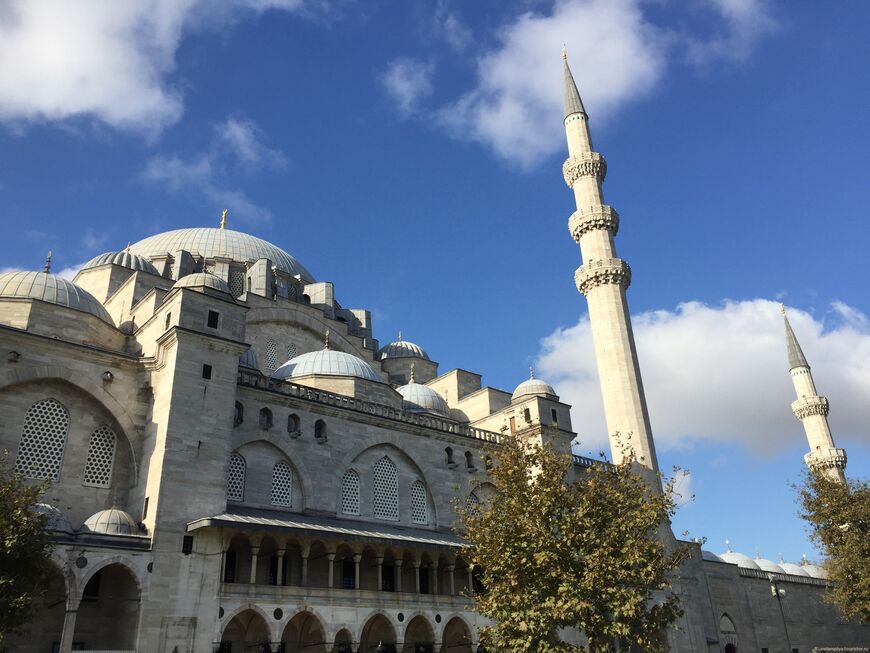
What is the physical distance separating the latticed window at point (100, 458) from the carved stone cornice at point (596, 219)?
23600 millimetres

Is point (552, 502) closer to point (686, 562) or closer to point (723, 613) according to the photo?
point (686, 562)

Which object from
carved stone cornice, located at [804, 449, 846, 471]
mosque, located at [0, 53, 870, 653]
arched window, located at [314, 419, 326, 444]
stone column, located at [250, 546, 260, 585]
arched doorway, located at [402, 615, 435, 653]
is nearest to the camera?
mosque, located at [0, 53, 870, 653]

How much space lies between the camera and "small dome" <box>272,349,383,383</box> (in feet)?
85.7

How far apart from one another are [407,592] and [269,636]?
5155 millimetres

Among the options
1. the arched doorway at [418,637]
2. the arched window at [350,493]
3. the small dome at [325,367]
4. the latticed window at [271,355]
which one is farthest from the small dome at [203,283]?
the arched doorway at [418,637]

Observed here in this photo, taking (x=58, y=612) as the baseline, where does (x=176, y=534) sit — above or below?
above

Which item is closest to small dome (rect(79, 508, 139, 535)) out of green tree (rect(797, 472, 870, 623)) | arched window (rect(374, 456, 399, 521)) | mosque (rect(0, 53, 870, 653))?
Result: mosque (rect(0, 53, 870, 653))

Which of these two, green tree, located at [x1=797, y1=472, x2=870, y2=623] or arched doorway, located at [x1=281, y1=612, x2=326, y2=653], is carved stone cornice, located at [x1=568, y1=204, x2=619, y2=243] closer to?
green tree, located at [x1=797, y1=472, x2=870, y2=623]

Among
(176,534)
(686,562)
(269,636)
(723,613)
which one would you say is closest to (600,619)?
(269,636)

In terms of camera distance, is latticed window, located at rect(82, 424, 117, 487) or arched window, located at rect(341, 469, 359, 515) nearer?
latticed window, located at rect(82, 424, 117, 487)

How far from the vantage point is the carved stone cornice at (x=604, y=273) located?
108ft

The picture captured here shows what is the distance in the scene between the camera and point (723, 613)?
32.4 metres

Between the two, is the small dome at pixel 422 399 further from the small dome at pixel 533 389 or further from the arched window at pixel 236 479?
the arched window at pixel 236 479

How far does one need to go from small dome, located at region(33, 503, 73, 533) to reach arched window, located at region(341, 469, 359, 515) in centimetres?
831
